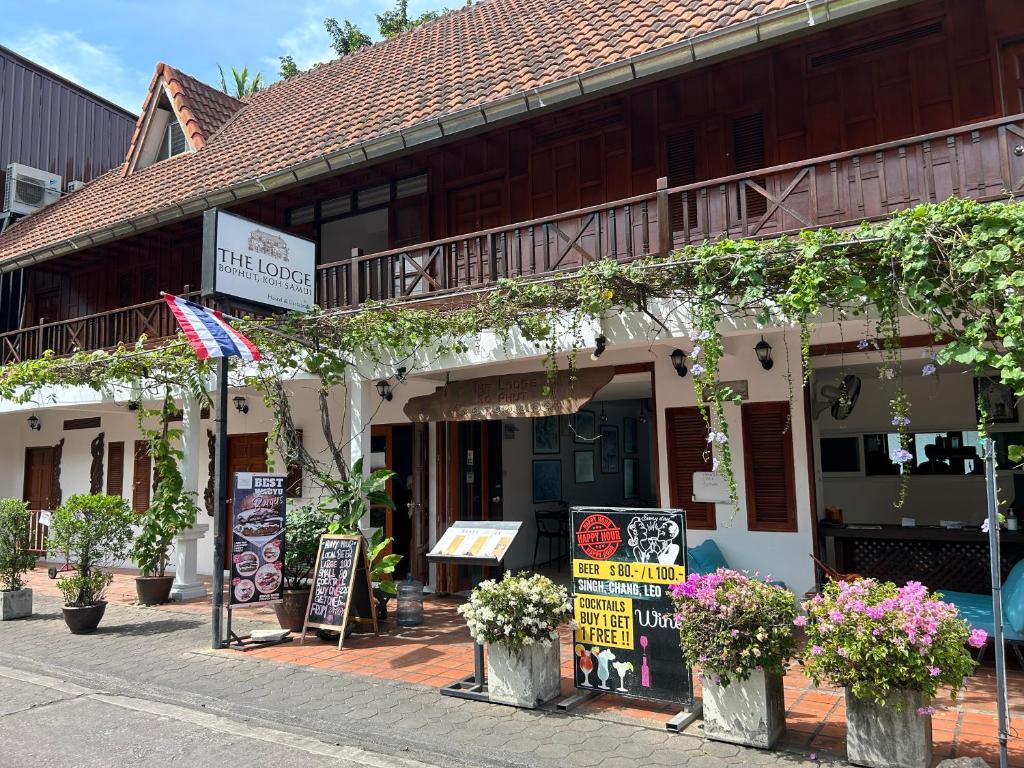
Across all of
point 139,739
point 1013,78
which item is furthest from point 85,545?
point 1013,78

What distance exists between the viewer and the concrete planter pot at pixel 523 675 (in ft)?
17.6

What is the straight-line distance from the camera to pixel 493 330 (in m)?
7.79

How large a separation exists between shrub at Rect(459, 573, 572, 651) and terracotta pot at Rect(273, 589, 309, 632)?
3360 mm

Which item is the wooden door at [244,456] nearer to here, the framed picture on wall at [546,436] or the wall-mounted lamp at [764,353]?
the framed picture on wall at [546,436]

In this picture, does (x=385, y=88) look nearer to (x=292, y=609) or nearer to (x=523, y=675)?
(x=292, y=609)

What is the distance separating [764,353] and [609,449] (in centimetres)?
655

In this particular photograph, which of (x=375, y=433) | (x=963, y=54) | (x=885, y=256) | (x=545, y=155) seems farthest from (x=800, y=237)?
(x=375, y=433)

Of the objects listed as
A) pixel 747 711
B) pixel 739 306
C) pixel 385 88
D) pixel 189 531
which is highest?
pixel 385 88

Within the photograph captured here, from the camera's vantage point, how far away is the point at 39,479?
52.4ft

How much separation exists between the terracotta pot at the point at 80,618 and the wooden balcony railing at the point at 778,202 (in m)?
4.49

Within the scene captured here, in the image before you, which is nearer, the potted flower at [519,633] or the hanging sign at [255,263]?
the potted flower at [519,633]

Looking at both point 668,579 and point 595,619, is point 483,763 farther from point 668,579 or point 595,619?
point 668,579

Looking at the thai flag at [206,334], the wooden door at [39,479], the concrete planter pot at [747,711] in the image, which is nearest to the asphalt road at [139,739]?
the concrete planter pot at [747,711]

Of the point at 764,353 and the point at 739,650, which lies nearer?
the point at 739,650
